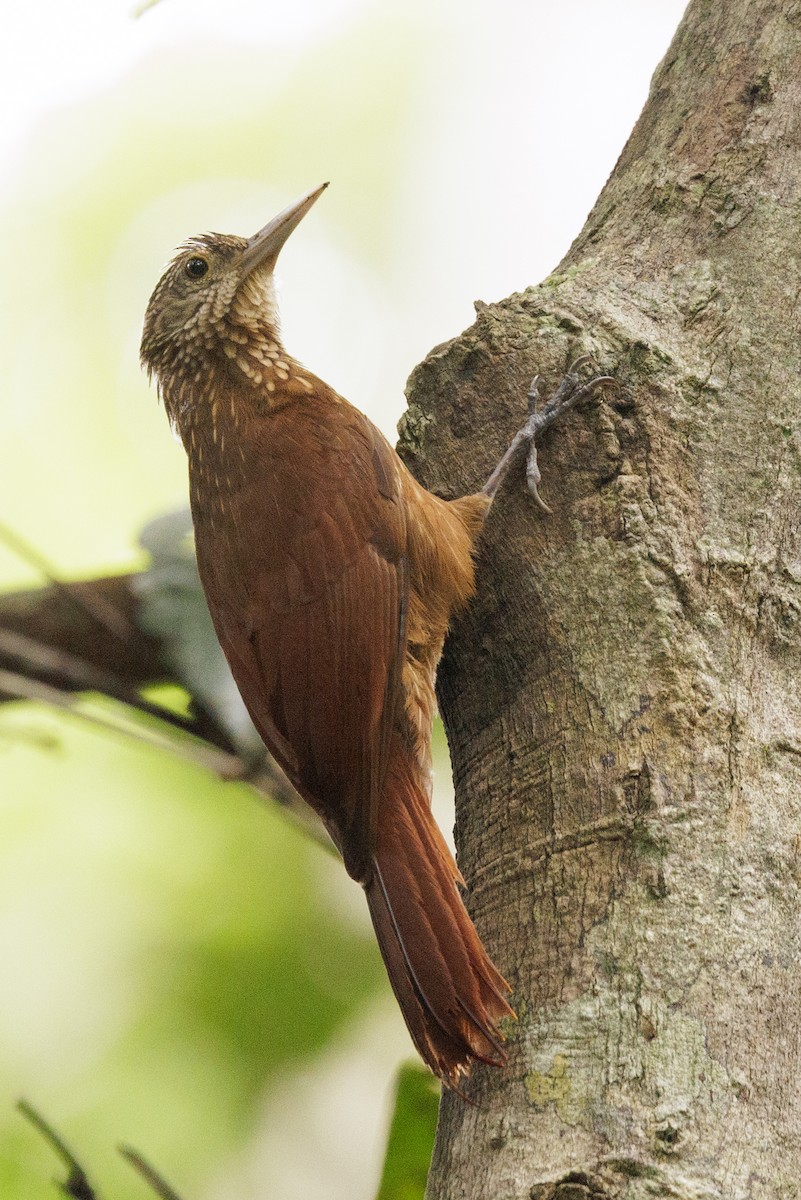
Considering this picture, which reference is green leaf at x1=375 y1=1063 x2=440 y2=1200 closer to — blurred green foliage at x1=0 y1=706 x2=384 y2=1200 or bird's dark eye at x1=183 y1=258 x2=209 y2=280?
blurred green foliage at x1=0 y1=706 x2=384 y2=1200

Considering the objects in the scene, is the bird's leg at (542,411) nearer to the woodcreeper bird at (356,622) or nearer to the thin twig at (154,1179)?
the woodcreeper bird at (356,622)

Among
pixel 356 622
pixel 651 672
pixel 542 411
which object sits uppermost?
pixel 542 411

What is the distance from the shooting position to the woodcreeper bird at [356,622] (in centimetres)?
197

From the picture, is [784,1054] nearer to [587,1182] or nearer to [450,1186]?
[587,1182]

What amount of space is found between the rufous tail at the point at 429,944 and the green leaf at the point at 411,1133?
391 mm

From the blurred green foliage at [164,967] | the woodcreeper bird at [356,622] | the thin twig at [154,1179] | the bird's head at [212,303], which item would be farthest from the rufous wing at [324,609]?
the blurred green foliage at [164,967]

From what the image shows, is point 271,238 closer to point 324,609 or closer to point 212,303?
point 212,303

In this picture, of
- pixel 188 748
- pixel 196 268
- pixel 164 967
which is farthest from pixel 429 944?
pixel 164 967

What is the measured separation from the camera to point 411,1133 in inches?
89.2

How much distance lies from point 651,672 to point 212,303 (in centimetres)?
173

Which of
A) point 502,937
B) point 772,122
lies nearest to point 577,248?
point 772,122

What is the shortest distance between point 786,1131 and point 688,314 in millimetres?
1400

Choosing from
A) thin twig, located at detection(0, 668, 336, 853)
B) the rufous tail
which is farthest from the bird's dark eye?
the rufous tail

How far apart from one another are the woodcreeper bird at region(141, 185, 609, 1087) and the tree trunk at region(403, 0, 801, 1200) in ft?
0.23
